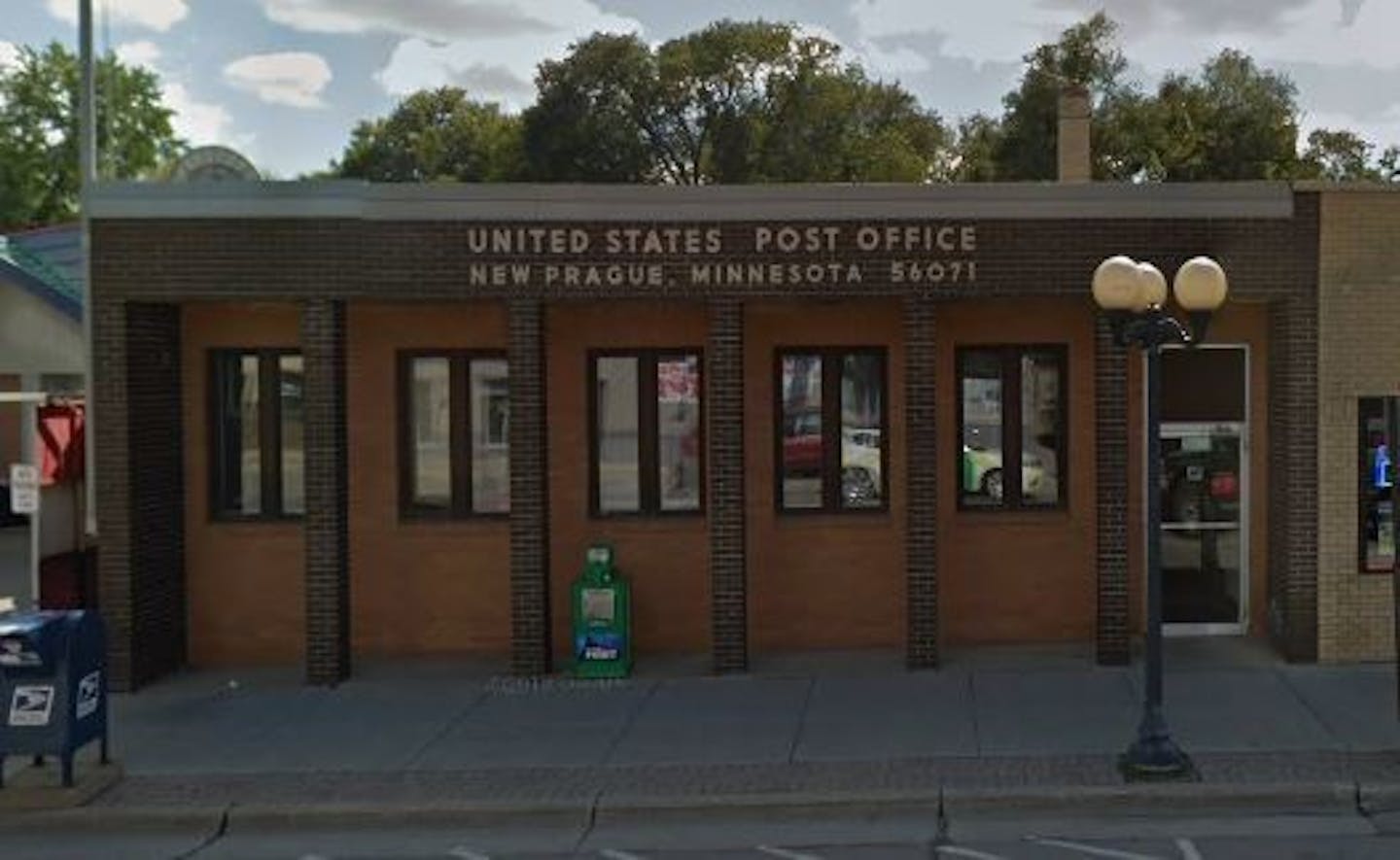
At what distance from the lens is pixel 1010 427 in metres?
12.7

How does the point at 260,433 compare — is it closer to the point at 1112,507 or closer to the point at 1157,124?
the point at 1112,507

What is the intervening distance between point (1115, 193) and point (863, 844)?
6.37m

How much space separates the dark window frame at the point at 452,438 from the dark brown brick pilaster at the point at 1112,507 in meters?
5.39

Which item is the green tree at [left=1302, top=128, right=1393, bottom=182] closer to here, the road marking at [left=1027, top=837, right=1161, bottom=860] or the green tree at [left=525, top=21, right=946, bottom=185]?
the green tree at [left=525, top=21, right=946, bottom=185]

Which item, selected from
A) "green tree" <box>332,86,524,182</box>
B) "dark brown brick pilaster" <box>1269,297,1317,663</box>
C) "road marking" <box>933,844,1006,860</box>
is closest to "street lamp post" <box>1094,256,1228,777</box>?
"road marking" <box>933,844,1006,860</box>

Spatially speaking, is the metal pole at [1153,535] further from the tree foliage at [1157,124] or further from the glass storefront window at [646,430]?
the tree foliage at [1157,124]

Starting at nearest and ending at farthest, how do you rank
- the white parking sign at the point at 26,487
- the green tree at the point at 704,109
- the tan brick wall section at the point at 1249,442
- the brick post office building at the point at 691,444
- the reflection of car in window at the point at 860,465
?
the white parking sign at the point at 26,487
the brick post office building at the point at 691,444
the tan brick wall section at the point at 1249,442
the reflection of car in window at the point at 860,465
the green tree at the point at 704,109

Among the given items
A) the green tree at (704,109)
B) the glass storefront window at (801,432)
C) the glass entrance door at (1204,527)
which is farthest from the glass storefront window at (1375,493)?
the green tree at (704,109)

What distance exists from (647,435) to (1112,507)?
425 cm

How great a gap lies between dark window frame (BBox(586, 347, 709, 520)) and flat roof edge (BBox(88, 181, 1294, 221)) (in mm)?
1576

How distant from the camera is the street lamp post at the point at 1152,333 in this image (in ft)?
28.1

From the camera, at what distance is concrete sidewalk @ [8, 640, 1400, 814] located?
27.8 ft

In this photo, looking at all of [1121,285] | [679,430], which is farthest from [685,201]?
[1121,285]

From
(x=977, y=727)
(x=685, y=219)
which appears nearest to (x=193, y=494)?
(x=685, y=219)
